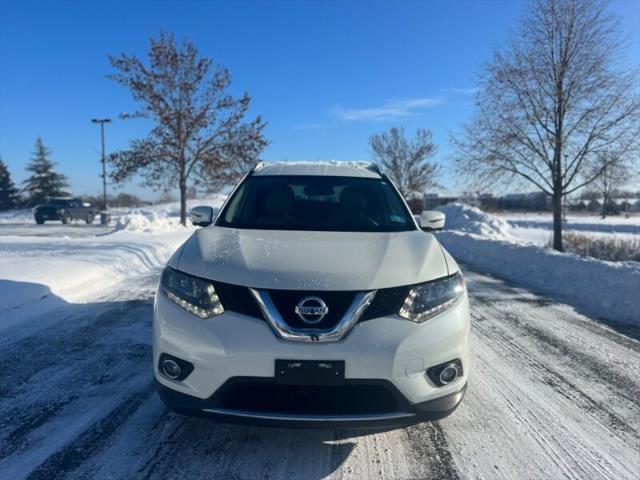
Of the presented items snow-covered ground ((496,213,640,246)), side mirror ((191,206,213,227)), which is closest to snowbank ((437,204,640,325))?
side mirror ((191,206,213,227))

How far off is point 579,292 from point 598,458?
207 inches

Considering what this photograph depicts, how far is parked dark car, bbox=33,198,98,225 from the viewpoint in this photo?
28.5 m

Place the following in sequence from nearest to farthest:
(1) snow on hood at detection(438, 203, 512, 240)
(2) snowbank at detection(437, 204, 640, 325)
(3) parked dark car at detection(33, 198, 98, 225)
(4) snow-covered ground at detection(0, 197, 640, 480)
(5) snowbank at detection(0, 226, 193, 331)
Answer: (4) snow-covered ground at detection(0, 197, 640, 480)
(5) snowbank at detection(0, 226, 193, 331)
(2) snowbank at detection(437, 204, 640, 325)
(1) snow on hood at detection(438, 203, 512, 240)
(3) parked dark car at detection(33, 198, 98, 225)

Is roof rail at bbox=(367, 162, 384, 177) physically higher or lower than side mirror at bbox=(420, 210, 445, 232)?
higher

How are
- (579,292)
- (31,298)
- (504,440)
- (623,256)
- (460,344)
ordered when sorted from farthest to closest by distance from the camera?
(623,256), (579,292), (31,298), (504,440), (460,344)

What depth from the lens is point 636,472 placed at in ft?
8.13

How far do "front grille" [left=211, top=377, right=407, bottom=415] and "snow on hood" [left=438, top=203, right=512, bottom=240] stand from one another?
2063cm

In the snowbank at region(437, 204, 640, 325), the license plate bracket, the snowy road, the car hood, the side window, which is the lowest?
the snowy road

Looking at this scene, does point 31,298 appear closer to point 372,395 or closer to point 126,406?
point 126,406

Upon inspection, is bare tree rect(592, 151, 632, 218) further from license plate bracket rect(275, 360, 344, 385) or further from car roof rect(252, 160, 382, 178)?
license plate bracket rect(275, 360, 344, 385)

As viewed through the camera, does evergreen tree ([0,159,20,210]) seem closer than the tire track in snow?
Result: No

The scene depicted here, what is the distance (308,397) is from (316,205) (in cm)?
206

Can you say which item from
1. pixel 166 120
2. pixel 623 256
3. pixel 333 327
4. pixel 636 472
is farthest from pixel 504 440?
pixel 166 120

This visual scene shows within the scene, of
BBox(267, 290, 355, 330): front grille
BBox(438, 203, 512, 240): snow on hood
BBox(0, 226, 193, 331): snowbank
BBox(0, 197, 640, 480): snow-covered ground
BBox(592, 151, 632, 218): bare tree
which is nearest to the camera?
BBox(267, 290, 355, 330): front grille
